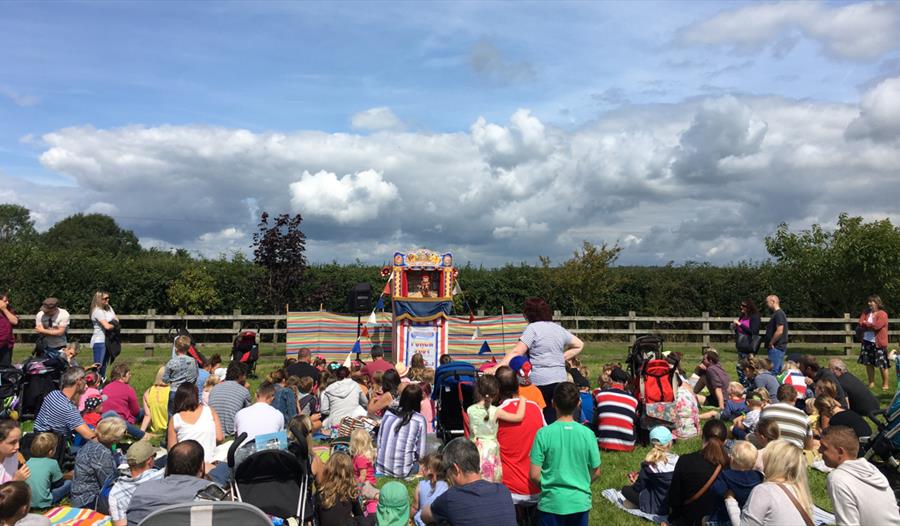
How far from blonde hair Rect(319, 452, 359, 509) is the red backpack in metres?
4.96

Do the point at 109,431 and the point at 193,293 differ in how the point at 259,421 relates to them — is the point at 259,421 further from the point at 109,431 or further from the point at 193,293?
the point at 193,293

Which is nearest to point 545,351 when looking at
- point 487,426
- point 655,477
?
point 487,426

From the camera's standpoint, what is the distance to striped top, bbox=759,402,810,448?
7.00 meters

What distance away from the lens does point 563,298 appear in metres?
23.0

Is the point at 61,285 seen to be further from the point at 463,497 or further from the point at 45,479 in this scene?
the point at 463,497

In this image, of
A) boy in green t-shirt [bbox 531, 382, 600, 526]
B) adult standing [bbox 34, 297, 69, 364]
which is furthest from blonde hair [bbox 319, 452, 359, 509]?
adult standing [bbox 34, 297, 69, 364]

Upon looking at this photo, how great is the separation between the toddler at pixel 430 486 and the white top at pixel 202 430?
260 cm

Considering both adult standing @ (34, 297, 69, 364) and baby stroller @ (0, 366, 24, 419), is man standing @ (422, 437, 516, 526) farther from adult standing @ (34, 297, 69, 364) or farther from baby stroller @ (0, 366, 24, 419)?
adult standing @ (34, 297, 69, 364)

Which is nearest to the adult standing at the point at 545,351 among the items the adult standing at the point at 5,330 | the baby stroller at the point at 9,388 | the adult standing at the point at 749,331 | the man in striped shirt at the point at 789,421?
the man in striped shirt at the point at 789,421

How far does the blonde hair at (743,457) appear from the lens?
5105 millimetres

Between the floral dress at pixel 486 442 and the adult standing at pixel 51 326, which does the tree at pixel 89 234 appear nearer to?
the adult standing at pixel 51 326

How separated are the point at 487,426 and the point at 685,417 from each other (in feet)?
12.9

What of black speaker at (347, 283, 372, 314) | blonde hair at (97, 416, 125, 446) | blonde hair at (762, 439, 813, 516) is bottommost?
blonde hair at (97, 416, 125, 446)

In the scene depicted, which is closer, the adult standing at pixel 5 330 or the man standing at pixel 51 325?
the adult standing at pixel 5 330
